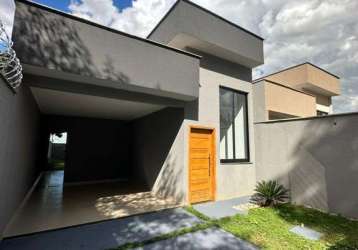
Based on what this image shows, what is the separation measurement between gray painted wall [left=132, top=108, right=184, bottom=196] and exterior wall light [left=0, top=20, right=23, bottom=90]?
4.18 meters

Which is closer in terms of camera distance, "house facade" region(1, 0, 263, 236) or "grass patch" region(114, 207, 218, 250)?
"grass patch" region(114, 207, 218, 250)

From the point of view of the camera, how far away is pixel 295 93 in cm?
970

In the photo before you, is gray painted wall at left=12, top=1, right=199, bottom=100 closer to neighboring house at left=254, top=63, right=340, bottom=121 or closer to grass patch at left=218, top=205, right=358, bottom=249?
grass patch at left=218, top=205, right=358, bottom=249

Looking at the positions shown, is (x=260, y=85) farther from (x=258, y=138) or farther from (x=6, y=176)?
(x=6, y=176)

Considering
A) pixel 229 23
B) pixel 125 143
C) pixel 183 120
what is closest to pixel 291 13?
pixel 229 23

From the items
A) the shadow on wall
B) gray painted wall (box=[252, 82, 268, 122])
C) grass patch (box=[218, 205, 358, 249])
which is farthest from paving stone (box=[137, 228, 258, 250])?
gray painted wall (box=[252, 82, 268, 122])

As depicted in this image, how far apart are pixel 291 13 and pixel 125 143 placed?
9710mm

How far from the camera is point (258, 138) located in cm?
794

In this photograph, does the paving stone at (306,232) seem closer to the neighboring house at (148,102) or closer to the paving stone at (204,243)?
the paving stone at (204,243)

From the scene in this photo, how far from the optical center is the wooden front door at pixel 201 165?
251 inches

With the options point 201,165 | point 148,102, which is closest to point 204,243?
point 201,165

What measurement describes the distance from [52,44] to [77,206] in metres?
4.44

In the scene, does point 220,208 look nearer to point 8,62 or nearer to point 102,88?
point 102,88

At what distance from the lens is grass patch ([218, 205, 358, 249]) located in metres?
3.79
